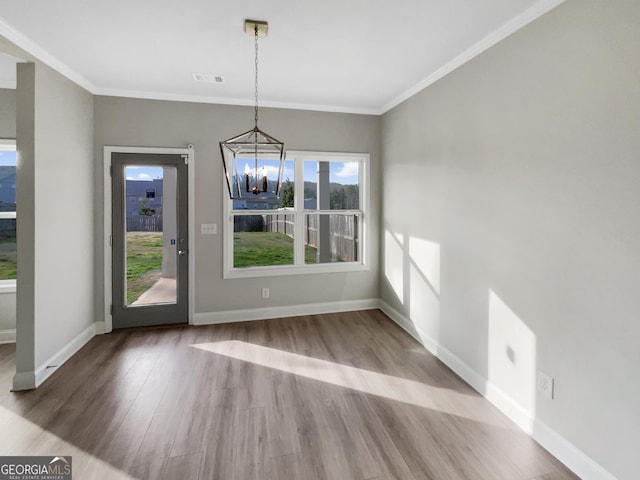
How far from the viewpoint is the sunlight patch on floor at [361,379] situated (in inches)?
97.8

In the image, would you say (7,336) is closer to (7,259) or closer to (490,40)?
(7,259)

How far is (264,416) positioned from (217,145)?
3.03m

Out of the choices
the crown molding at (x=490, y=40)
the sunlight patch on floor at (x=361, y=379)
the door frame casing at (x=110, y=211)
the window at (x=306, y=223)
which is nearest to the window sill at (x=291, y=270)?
the window at (x=306, y=223)

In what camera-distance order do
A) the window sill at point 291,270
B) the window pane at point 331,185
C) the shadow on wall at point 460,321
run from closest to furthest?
the shadow on wall at point 460,321
the window sill at point 291,270
the window pane at point 331,185

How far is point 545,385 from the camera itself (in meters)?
2.08

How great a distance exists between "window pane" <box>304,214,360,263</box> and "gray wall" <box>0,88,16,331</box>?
10.8 ft

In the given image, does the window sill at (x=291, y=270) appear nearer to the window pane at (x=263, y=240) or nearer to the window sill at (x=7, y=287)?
the window pane at (x=263, y=240)

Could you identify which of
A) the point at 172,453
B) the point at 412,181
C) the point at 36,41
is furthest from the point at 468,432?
the point at 36,41

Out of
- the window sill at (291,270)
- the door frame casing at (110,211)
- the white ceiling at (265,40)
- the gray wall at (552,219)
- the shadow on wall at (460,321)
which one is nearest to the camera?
the gray wall at (552,219)

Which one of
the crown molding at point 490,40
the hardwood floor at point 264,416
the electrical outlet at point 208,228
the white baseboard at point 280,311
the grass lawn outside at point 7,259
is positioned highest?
the crown molding at point 490,40

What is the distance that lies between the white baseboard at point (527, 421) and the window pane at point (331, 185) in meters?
2.06

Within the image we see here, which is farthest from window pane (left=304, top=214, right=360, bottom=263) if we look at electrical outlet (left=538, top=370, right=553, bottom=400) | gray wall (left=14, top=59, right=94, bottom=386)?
electrical outlet (left=538, top=370, right=553, bottom=400)

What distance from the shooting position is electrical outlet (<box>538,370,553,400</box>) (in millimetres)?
2046

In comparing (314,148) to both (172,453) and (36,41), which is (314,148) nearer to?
(36,41)
